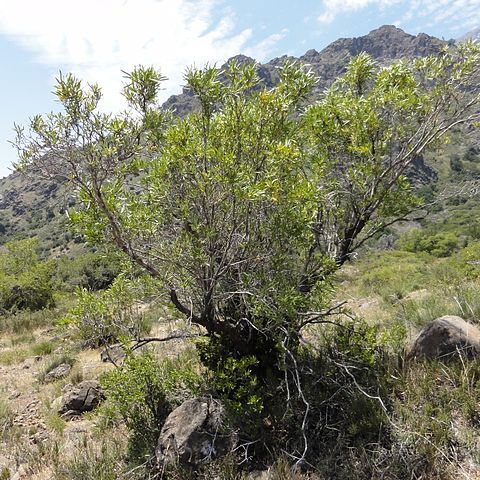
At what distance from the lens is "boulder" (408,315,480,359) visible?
195 inches

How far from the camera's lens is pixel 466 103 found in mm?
4996

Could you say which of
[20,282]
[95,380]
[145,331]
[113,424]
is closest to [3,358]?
[145,331]

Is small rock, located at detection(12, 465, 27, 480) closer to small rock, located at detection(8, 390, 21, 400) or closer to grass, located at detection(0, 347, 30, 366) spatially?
small rock, located at detection(8, 390, 21, 400)

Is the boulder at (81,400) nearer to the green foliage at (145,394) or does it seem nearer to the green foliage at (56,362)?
the green foliage at (145,394)

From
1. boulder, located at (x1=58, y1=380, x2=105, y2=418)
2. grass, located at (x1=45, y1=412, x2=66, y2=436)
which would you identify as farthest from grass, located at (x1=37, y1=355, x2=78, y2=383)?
grass, located at (x1=45, y1=412, x2=66, y2=436)

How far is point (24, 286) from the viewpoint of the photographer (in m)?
17.1

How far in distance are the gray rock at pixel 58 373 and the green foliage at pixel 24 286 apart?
8663 mm

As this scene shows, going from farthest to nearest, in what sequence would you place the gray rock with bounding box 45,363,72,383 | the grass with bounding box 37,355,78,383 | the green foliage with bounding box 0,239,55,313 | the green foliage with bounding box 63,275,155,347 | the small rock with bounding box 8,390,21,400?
the green foliage with bounding box 0,239,55,313, the grass with bounding box 37,355,78,383, the gray rock with bounding box 45,363,72,383, the small rock with bounding box 8,390,21,400, the green foliage with bounding box 63,275,155,347

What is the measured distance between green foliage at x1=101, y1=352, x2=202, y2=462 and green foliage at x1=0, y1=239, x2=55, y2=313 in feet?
43.3

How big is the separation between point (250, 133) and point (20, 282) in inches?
636

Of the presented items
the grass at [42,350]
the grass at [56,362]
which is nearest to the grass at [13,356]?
the grass at [42,350]

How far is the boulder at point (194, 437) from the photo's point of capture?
4.53m

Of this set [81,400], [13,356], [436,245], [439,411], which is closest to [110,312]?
[81,400]

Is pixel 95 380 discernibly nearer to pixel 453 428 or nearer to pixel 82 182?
pixel 82 182
